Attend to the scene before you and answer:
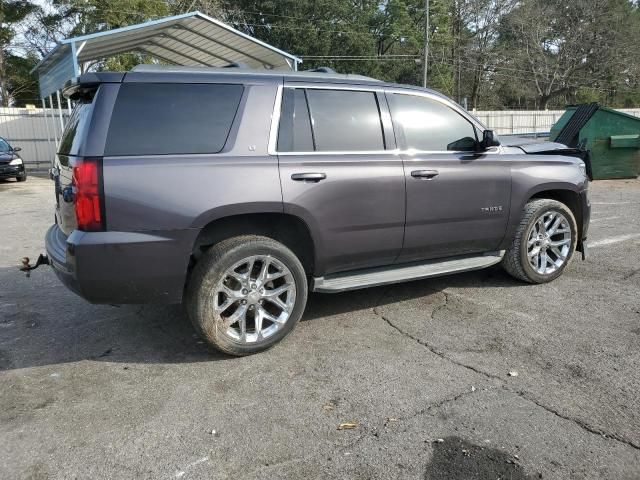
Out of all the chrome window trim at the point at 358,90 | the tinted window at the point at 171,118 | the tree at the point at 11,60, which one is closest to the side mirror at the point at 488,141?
the chrome window trim at the point at 358,90

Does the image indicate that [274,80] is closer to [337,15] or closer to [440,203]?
[440,203]

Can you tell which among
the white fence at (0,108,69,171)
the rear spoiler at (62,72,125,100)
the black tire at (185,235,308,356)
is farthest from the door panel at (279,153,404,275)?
the white fence at (0,108,69,171)

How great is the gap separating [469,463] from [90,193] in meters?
2.56

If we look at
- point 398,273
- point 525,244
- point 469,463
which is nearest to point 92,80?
point 398,273

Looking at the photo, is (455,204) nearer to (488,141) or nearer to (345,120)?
(488,141)

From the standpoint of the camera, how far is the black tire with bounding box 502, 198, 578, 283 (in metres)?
4.98

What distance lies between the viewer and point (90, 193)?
10.6ft

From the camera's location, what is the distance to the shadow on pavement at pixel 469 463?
2492mm

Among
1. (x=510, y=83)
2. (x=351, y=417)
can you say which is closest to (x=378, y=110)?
(x=351, y=417)

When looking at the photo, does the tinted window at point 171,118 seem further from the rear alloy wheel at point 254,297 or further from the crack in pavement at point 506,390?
the crack in pavement at point 506,390

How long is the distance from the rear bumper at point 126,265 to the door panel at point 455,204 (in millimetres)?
1813

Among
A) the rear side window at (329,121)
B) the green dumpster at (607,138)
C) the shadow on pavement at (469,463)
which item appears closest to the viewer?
the shadow on pavement at (469,463)

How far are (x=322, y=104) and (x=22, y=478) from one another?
2.95 metres

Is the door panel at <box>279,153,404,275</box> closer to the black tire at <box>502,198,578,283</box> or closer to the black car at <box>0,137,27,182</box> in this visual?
the black tire at <box>502,198,578,283</box>
